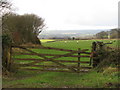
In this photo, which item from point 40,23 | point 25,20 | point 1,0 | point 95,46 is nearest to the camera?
point 95,46

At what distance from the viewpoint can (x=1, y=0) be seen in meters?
29.9

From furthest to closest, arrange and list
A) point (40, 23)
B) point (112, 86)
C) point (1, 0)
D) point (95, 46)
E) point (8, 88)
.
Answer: point (40, 23)
point (1, 0)
point (95, 46)
point (8, 88)
point (112, 86)

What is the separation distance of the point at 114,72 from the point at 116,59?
2023mm

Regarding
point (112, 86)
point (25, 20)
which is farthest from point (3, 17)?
point (112, 86)

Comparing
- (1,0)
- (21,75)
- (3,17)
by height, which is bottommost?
(21,75)

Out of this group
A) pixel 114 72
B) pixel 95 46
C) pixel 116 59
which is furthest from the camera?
pixel 95 46


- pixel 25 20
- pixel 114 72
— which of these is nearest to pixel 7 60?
pixel 114 72

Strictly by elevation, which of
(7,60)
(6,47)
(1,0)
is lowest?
(7,60)

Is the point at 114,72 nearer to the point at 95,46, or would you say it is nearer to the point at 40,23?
the point at 95,46

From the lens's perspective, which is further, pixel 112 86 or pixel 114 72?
pixel 114 72

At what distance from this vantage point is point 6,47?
1237 centimetres

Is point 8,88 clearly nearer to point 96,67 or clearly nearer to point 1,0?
point 96,67

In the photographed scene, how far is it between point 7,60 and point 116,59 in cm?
685

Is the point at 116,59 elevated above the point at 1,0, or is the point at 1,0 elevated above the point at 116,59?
the point at 1,0
